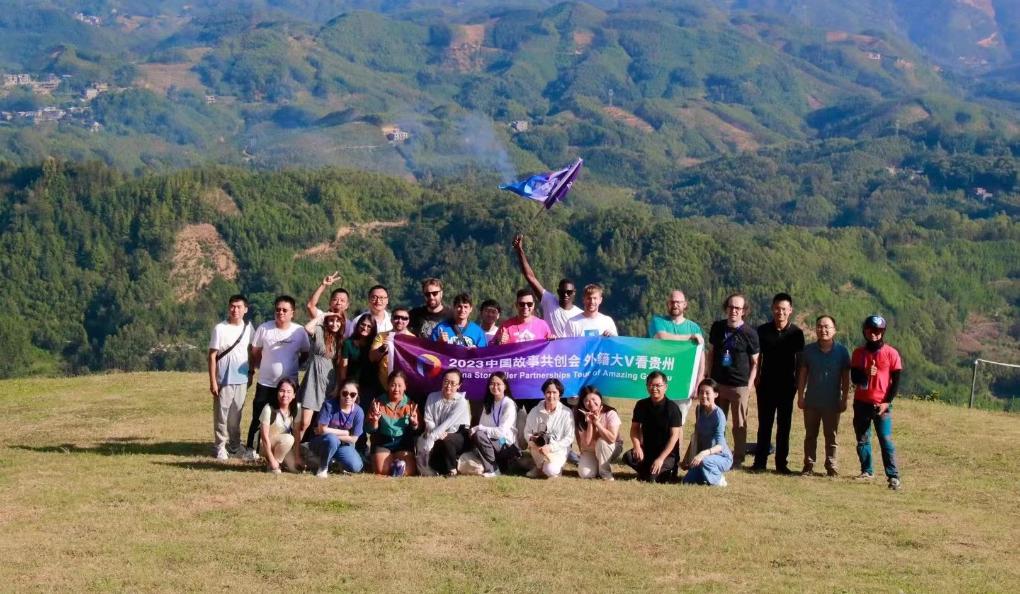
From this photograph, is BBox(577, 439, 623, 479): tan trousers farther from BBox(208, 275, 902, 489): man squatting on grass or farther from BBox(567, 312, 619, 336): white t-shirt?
BBox(567, 312, 619, 336): white t-shirt

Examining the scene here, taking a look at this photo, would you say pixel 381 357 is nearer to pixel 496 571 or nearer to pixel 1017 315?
pixel 496 571

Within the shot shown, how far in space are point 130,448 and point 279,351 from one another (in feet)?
9.33

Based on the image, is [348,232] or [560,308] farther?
[348,232]

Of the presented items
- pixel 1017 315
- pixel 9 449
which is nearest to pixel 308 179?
pixel 1017 315

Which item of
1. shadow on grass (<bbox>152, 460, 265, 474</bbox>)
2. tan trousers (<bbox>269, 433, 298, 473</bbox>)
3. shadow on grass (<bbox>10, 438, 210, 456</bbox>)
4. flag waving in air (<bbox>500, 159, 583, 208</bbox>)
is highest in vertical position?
flag waving in air (<bbox>500, 159, 583, 208</bbox>)

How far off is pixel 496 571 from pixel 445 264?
393ft

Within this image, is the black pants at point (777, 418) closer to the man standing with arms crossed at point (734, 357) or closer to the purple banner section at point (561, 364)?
the man standing with arms crossed at point (734, 357)

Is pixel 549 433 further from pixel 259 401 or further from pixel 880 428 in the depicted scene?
pixel 880 428

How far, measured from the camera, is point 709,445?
50.8 feet

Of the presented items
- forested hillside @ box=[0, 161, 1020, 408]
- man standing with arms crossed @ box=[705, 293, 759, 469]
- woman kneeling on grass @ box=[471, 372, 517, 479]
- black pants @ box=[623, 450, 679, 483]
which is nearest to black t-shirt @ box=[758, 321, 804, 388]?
man standing with arms crossed @ box=[705, 293, 759, 469]

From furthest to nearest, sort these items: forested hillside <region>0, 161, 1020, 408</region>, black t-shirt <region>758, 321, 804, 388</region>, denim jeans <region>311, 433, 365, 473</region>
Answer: forested hillside <region>0, 161, 1020, 408</region>
black t-shirt <region>758, 321, 804, 388</region>
denim jeans <region>311, 433, 365, 473</region>

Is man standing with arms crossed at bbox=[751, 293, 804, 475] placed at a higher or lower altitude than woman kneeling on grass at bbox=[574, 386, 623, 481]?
higher

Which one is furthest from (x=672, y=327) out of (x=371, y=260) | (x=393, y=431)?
(x=371, y=260)

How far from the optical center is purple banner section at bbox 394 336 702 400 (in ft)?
52.7
